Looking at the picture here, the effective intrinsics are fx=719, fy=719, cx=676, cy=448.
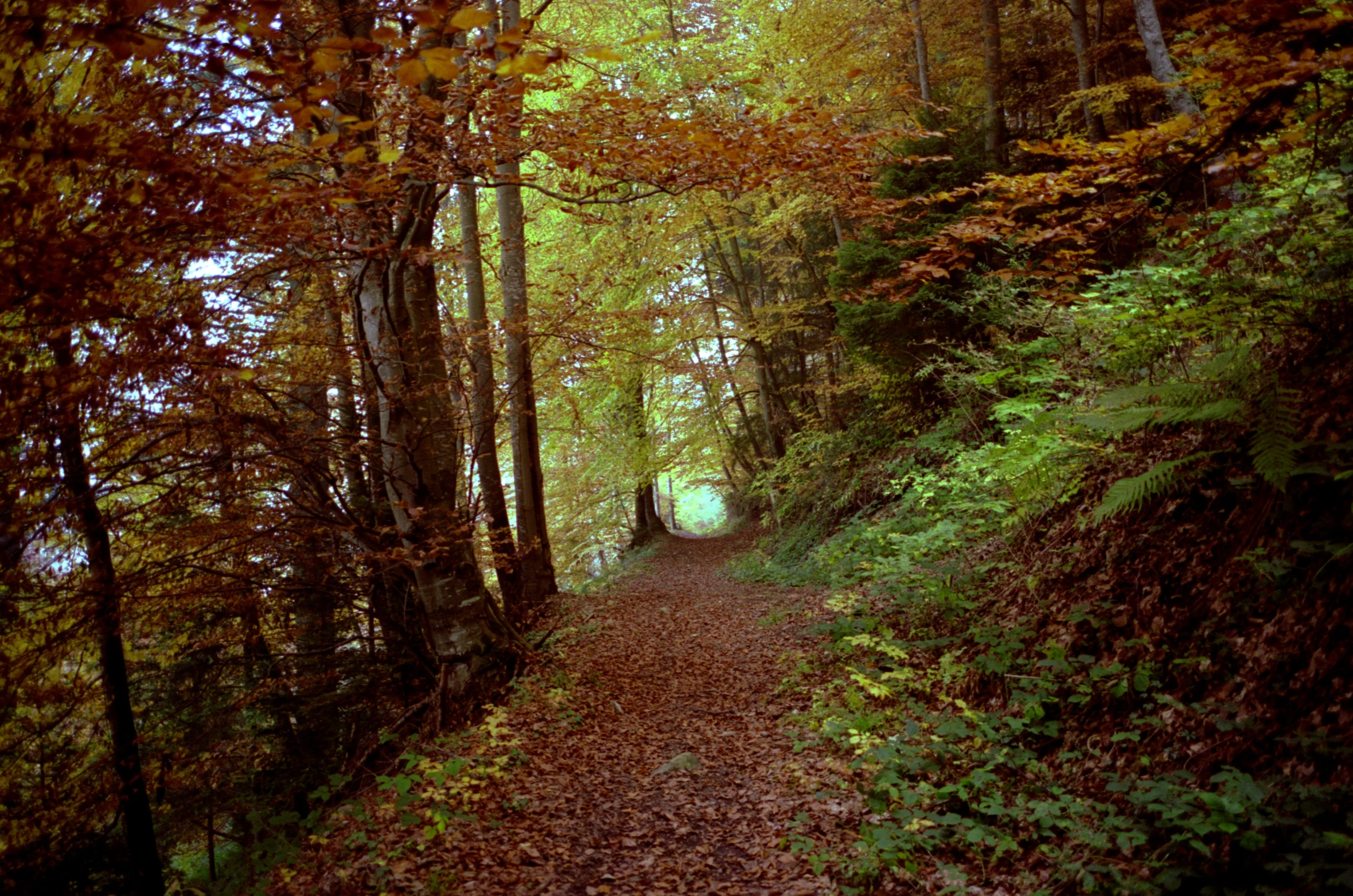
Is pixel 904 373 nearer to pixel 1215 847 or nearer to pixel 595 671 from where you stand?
pixel 595 671

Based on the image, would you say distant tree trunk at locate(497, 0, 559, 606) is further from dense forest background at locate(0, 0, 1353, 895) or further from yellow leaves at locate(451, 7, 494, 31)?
yellow leaves at locate(451, 7, 494, 31)

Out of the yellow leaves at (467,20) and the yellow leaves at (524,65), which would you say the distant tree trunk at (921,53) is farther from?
the yellow leaves at (467,20)

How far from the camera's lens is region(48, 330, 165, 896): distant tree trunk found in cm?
533

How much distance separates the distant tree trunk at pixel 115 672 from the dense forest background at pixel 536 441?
0.05 metres

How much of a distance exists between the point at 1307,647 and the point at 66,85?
23.0ft

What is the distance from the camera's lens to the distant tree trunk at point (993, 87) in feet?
39.4

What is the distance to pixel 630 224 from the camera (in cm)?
1614

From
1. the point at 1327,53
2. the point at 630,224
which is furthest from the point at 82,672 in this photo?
the point at 630,224

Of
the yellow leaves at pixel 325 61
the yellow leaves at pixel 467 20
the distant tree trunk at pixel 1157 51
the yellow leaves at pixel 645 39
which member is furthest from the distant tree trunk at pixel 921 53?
the yellow leaves at pixel 325 61

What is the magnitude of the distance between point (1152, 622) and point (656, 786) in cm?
363

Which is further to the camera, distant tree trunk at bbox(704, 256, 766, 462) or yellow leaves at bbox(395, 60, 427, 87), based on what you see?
distant tree trunk at bbox(704, 256, 766, 462)

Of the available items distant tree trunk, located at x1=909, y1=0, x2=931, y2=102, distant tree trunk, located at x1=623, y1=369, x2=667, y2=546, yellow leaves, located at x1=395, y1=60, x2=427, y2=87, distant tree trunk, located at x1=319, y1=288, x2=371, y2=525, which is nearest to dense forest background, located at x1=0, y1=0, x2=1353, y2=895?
yellow leaves, located at x1=395, y1=60, x2=427, y2=87

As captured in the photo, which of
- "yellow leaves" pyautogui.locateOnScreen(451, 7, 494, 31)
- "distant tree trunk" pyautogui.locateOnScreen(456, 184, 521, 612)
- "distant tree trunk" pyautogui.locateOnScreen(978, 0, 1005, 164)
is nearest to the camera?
"yellow leaves" pyautogui.locateOnScreen(451, 7, 494, 31)

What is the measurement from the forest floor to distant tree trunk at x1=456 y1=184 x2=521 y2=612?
136 centimetres
